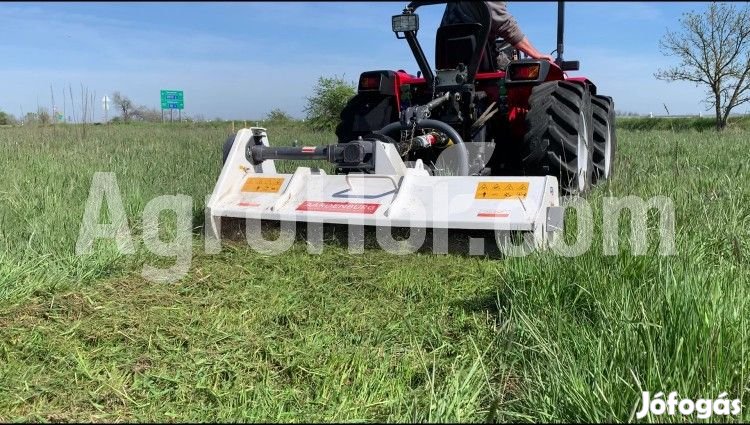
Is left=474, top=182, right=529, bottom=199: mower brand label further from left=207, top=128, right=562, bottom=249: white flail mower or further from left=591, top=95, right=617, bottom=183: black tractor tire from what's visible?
left=591, top=95, right=617, bottom=183: black tractor tire

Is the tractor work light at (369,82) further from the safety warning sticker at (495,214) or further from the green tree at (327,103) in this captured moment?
the green tree at (327,103)

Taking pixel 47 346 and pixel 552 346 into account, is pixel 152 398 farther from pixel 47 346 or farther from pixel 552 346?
pixel 552 346

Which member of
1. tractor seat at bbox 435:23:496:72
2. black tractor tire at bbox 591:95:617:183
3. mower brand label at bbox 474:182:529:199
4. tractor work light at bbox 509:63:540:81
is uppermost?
tractor seat at bbox 435:23:496:72

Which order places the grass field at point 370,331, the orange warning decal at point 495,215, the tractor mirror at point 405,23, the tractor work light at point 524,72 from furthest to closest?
the tractor mirror at point 405,23 < the tractor work light at point 524,72 < the orange warning decal at point 495,215 < the grass field at point 370,331

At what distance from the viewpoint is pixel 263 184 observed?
4066 millimetres

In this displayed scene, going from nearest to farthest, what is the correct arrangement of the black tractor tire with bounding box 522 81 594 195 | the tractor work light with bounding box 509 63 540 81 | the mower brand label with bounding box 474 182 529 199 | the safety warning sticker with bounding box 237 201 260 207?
the mower brand label with bounding box 474 182 529 199 → the safety warning sticker with bounding box 237 201 260 207 → the black tractor tire with bounding box 522 81 594 195 → the tractor work light with bounding box 509 63 540 81

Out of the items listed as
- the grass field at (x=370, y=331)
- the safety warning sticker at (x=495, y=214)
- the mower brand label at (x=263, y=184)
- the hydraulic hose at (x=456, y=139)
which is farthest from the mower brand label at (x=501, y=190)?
the mower brand label at (x=263, y=184)

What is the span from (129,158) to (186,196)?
297cm

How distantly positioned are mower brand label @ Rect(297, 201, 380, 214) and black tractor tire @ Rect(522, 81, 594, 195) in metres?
1.27

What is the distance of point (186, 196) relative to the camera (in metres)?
4.74

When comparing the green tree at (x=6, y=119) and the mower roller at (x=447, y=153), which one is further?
the green tree at (x=6, y=119)

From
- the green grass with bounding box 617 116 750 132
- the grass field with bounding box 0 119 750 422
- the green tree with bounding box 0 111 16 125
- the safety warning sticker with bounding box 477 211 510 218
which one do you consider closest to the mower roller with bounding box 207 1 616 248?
the safety warning sticker with bounding box 477 211 510 218

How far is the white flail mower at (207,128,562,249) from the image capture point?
11.1ft

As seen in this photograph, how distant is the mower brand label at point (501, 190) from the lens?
3.46 metres
